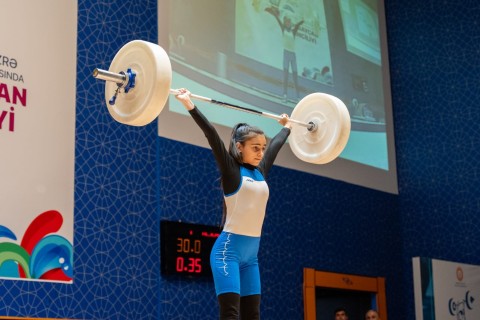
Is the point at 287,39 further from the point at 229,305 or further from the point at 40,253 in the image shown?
the point at 229,305

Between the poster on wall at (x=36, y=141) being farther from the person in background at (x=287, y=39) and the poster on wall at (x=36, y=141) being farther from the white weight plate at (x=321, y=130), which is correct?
the person in background at (x=287, y=39)

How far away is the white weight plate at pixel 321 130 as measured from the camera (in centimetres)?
399

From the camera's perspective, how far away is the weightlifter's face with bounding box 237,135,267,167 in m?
3.40

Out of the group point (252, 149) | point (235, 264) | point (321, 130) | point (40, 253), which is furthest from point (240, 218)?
point (40, 253)

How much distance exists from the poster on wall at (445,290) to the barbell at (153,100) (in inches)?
125

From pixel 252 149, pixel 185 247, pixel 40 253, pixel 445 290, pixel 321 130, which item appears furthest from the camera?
pixel 445 290

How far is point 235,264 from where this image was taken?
126 inches

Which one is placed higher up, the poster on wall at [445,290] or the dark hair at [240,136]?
the dark hair at [240,136]

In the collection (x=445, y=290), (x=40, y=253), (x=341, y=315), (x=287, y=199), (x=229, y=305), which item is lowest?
(x=229, y=305)

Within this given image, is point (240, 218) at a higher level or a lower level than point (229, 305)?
higher

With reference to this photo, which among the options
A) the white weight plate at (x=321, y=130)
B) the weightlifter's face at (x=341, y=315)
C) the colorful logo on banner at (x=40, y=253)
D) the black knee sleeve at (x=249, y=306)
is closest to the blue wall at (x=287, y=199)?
the colorful logo on banner at (x=40, y=253)

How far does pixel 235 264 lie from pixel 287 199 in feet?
12.6

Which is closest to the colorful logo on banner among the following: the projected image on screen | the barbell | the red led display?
the red led display

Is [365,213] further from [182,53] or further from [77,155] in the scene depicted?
[77,155]
